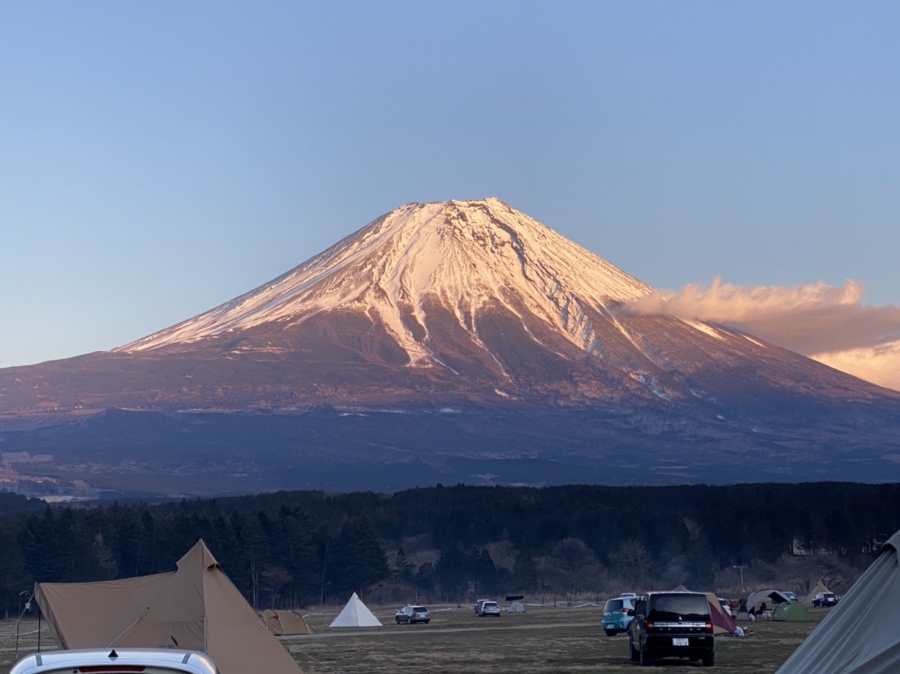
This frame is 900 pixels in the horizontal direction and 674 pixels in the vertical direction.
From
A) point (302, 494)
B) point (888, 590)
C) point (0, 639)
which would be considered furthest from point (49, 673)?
point (302, 494)

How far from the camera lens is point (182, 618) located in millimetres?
21750

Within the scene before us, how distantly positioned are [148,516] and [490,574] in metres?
20.2

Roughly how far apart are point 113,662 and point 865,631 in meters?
6.57

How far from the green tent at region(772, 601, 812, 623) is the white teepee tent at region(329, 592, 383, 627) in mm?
14765

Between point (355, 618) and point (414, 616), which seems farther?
point (355, 618)

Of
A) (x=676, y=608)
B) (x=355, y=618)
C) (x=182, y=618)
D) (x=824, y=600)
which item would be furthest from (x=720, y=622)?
(x=824, y=600)

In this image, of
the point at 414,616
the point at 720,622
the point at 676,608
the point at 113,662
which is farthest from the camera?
the point at 414,616

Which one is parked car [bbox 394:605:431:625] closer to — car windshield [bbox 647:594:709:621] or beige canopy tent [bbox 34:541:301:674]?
car windshield [bbox 647:594:709:621]

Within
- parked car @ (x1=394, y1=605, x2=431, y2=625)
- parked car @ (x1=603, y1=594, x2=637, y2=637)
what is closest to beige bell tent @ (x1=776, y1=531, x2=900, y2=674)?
parked car @ (x1=603, y1=594, x2=637, y2=637)

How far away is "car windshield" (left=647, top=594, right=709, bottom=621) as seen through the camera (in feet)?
81.5

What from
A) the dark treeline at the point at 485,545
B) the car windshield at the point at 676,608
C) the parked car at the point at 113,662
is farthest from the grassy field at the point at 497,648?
the dark treeline at the point at 485,545

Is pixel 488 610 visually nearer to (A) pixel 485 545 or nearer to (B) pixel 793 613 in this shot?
(B) pixel 793 613

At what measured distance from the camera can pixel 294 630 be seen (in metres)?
45.7

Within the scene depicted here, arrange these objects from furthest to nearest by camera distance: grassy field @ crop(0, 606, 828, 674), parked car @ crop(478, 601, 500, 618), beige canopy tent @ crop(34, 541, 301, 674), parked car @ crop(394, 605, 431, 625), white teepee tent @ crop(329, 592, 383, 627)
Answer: parked car @ crop(478, 601, 500, 618) < white teepee tent @ crop(329, 592, 383, 627) < parked car @ crop(394, 605, 431, 625) < grassy field @ crop(0, 606, 828, 674) < beige canopy tent @ crop(34, 541, 301, 674)
